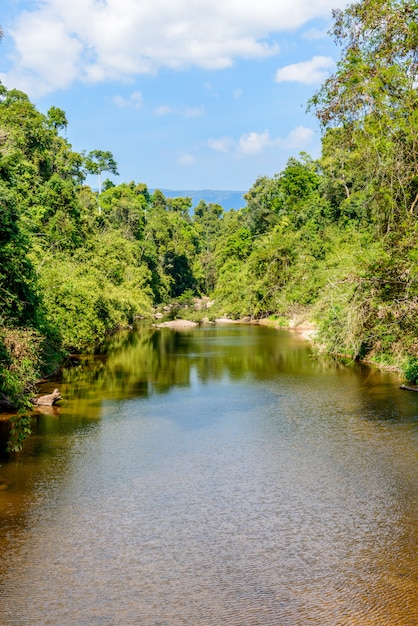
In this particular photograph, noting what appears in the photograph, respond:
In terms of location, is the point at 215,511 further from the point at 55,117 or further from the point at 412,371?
the point at 55,117

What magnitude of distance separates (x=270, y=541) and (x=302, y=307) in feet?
132

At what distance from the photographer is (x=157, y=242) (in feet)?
261

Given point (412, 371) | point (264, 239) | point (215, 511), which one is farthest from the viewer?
point (264, 239)

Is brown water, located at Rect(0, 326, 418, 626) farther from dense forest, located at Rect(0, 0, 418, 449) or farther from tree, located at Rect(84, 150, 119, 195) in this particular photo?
tree, located at Rect(84, 150, 119, 195)

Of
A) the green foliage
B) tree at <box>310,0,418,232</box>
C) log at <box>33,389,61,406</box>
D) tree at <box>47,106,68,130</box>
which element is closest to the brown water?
log at <box>33,389,61,406</box>

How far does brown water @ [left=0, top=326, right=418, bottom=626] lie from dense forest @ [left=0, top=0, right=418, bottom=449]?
248 cm

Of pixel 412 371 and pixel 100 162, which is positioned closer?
pixel 412 371

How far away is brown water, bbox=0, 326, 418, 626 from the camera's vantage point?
909 cm

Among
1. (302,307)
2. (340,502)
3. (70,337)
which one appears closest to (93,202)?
(302,307)

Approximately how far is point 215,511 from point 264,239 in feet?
169

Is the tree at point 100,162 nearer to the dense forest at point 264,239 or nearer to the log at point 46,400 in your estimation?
the dense forest at point 264,239

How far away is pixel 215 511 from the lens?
12.3 meters

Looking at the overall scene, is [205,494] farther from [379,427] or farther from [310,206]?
[310,206]

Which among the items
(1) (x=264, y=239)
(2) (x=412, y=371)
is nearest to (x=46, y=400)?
(2) (x=412, y=371)
